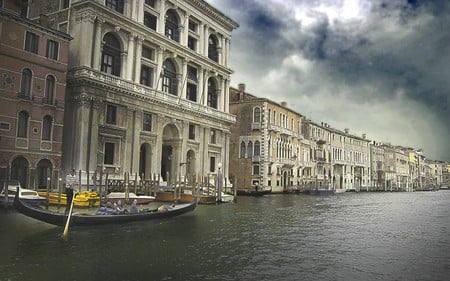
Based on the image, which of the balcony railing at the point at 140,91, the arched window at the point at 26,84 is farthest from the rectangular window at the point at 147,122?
the arched window at the point at 26,84

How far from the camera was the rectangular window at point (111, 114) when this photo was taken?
92.4 ft

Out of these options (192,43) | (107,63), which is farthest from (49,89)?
(192,43)

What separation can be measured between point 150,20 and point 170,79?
15.5ft

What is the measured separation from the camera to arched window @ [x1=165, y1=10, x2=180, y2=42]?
33.8 metres

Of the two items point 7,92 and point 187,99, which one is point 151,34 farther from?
point 7,92

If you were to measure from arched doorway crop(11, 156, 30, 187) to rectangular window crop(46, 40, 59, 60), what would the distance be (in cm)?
594

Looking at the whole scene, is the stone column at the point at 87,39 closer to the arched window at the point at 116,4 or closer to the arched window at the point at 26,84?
the arched window at the point at 116,4

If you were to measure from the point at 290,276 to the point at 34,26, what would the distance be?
2015 centimetres

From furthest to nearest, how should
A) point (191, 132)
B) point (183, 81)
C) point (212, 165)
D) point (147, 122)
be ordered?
point (212, 165) < point (191, 132) < point (183, 81) < point (147, 122)

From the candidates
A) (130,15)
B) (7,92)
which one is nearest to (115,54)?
(130,15)

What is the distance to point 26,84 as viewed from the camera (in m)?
23.0

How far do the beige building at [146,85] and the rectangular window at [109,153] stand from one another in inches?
2.7

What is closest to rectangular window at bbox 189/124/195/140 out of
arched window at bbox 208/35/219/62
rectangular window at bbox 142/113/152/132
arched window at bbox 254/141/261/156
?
rectangular window at bbox 142/113/152/132

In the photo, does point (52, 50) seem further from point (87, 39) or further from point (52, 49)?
point (87, 39)
